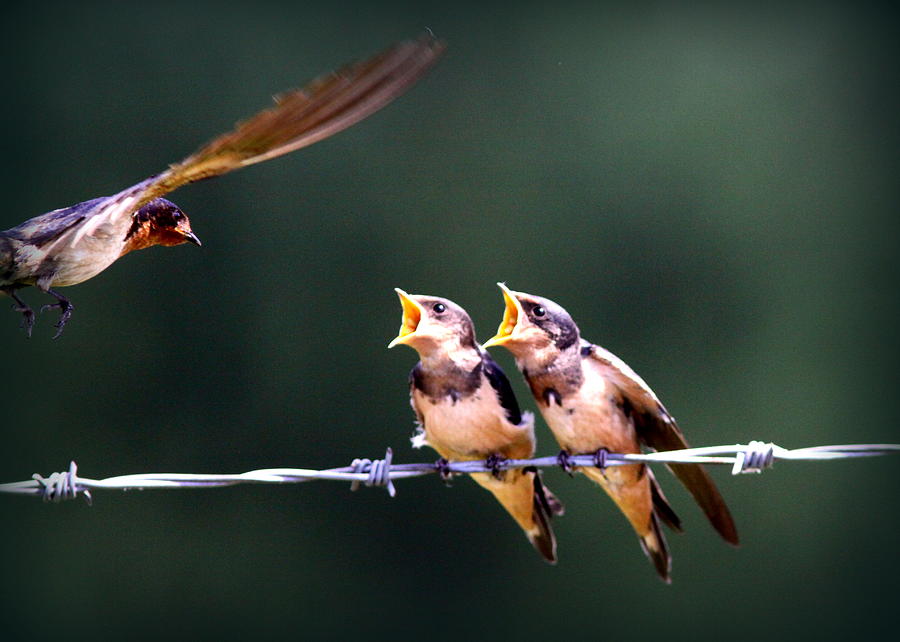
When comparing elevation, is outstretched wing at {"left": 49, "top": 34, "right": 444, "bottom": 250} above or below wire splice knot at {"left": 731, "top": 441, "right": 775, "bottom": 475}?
above

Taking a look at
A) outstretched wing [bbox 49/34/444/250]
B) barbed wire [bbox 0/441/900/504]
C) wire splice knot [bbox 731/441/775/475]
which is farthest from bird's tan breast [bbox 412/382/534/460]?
outstretched wing [bbox 49/34/444/250]

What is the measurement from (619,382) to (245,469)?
2.91 m

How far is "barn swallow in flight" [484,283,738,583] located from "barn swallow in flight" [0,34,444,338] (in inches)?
23.5

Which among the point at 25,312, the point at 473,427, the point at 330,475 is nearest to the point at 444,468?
the point at 473,427

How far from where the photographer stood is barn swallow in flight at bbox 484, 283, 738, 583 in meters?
2.20

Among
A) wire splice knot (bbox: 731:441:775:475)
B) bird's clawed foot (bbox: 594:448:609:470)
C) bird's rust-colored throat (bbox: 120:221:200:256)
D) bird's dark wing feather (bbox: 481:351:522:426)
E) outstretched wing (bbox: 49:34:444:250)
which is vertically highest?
outstretched wing (bbox: 49:34:444:250)

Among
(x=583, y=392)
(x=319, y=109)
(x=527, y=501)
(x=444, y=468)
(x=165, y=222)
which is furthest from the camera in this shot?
(x=527, y=501)

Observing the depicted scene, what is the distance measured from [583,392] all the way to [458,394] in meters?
0.23

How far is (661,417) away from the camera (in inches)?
88.3

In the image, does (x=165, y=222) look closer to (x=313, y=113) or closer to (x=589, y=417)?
(x=313, y=113)

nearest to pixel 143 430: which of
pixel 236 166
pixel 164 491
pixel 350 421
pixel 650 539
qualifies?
pixel 164 491

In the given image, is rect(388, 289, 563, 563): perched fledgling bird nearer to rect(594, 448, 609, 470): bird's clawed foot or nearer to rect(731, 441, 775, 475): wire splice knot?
rect(594, 448, 609, 470): bird's clawed foot

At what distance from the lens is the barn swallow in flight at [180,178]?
1.64m

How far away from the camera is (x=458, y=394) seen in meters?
2.23
